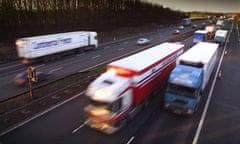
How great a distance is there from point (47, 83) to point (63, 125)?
841cm

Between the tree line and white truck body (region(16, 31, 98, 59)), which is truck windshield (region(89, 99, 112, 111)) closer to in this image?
white truck body (region(16, 31, 98, 59))

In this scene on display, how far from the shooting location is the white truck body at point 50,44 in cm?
2901

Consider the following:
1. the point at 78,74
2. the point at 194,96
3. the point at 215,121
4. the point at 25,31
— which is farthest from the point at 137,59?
the point at 25,31

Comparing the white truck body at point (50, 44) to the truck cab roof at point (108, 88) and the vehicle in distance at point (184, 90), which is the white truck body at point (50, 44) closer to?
the truck cab roof at point (108, 88)

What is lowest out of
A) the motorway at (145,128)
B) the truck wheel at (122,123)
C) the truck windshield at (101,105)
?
the motorway at (145,128)

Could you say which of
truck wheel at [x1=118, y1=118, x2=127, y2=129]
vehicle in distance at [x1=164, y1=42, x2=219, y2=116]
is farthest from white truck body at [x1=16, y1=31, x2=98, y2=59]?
vehicle in distance at [x1=164, y1=42, x2=219, y2=116]

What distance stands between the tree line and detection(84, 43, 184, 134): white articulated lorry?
34.6 m

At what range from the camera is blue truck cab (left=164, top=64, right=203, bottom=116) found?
14766mm

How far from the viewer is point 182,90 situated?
15.1 meters

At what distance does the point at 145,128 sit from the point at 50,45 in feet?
77.4

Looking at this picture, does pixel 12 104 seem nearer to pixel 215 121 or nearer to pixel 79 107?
pixel 79 107

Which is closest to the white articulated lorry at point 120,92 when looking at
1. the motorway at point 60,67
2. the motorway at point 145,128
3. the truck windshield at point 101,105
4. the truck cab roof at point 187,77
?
the truck windshield at point 101,105

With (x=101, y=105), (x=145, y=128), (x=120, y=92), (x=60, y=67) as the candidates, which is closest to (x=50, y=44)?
(x=60, y=67)

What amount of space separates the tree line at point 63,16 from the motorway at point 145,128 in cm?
3179
